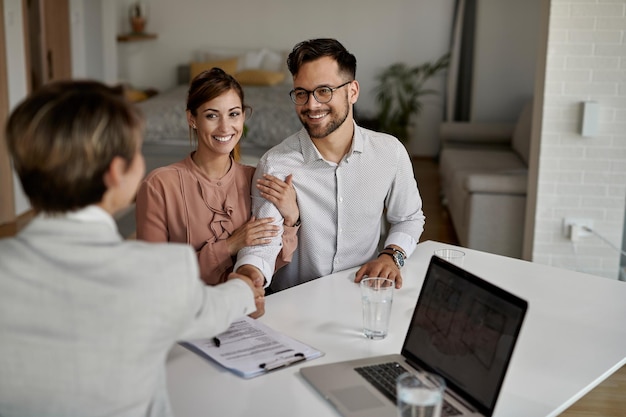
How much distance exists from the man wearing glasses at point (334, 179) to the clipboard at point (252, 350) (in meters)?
0.55

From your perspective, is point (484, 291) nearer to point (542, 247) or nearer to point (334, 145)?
point (334, 145)

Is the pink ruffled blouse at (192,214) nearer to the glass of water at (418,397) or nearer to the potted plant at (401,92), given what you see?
the glass of water at (418,397)

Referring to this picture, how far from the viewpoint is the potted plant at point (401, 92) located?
793 centimetres

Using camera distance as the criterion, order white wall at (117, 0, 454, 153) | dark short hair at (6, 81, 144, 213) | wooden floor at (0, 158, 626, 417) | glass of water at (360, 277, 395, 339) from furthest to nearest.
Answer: white wall at (117, 0, 454, 153) < wooden floor at (0, 158, 626, 417) < glass of water at (360, 277, 395, 339) < dark short hair at (6, 81, 144, 213)

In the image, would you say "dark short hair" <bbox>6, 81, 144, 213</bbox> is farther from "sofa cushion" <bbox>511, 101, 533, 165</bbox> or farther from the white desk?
"sofa cushion" <bbox>511, 101, 533, 165</bbox>

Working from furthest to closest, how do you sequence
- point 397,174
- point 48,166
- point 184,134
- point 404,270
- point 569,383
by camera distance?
point 184,134 → point 397,174 → point 404,270 → point 569,383 → point 48,166

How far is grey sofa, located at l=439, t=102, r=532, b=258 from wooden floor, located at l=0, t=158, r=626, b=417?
0.41 feet

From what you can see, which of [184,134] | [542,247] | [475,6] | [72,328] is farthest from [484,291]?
[475,6]

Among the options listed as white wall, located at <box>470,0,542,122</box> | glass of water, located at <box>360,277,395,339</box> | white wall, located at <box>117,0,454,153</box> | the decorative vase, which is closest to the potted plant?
white wall, located at <box>117,0,454,153</box>

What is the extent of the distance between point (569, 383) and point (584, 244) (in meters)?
2.68

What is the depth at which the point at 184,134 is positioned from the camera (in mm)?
6320

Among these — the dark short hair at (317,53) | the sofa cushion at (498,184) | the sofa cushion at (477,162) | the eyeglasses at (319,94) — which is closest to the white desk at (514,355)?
the eyeglasses at (319,94)

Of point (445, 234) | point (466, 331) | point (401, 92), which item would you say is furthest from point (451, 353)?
point (401, 92)

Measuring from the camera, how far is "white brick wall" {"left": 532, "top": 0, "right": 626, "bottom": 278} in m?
3.95
